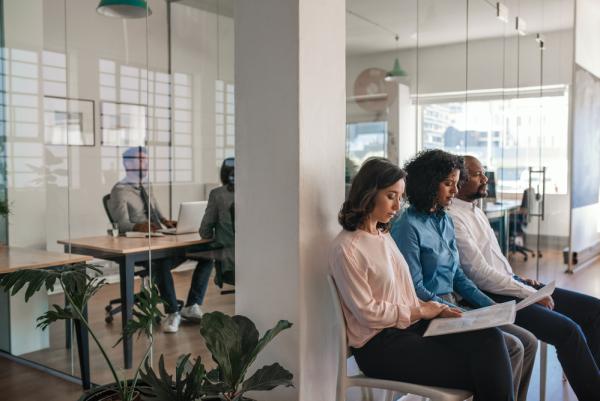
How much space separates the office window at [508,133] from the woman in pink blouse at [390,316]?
1.46m

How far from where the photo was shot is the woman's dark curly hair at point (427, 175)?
8.40ft

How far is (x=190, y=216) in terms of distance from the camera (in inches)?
109

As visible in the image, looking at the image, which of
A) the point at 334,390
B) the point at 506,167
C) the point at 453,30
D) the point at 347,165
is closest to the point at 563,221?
the point at 506,167

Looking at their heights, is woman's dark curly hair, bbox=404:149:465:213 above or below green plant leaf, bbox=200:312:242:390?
above

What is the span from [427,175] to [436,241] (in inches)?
11.4

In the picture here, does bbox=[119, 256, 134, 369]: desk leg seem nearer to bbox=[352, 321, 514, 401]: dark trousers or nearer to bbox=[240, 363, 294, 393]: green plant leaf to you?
bbox=[240, 363, 294, 393]: green plant leaf

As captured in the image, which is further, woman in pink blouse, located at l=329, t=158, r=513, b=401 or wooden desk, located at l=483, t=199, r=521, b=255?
wooden desk, located at l=483, t=199, r=521, b=255

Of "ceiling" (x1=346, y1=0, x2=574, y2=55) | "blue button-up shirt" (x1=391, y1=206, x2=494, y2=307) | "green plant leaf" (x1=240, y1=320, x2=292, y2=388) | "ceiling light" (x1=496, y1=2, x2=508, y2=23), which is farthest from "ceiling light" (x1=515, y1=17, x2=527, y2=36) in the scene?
"green plant leaf" (x1=240, y1=320, x2=292, y2=388)

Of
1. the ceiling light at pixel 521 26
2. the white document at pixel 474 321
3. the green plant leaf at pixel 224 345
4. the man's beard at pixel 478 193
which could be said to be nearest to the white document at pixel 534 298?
the white document at pixel 474 321

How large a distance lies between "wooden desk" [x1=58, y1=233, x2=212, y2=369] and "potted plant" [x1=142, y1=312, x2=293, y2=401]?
811 mm

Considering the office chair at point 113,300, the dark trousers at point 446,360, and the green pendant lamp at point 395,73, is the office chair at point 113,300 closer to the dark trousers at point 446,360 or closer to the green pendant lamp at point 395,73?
the dark trousers at point 446,360

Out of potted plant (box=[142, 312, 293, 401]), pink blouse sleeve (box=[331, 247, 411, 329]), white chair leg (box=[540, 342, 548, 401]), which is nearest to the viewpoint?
potted plant (box=[142, 312, 293, 401])

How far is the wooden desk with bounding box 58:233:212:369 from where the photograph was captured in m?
2.82

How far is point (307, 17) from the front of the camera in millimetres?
2141
